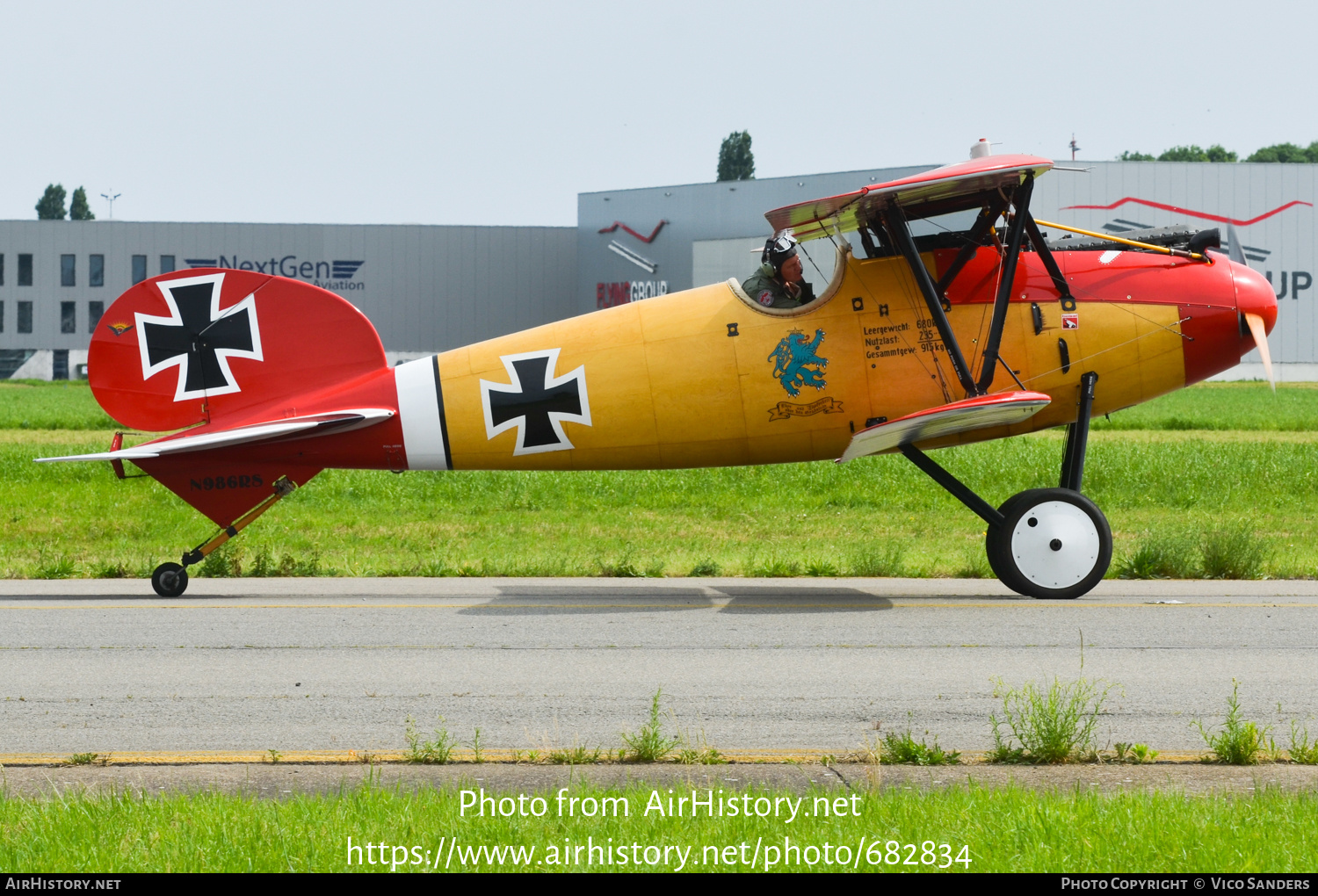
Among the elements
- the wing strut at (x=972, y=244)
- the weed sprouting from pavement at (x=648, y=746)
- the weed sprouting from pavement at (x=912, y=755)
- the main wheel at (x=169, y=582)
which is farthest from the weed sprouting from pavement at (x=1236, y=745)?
the main wheel at (x=169, y=582)

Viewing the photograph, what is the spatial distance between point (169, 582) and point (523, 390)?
3.54 metres

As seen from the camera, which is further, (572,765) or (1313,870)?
(572,765)

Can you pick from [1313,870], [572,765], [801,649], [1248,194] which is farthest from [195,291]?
[1248,194]

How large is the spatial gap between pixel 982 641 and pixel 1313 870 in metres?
4.50

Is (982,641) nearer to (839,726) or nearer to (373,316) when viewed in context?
(839,726)

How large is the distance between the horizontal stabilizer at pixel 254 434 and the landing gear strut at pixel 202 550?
0.49 meters

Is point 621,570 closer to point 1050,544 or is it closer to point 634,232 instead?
point 1050,544

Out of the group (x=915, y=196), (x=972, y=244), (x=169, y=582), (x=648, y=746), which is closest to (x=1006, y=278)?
(x=972, y=244)

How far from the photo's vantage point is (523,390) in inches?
423

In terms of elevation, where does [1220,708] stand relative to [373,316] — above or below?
below

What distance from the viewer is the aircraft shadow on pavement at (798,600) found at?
10250 millimetres

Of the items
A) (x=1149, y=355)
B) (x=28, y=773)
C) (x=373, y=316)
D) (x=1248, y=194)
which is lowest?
(x=28, y=773)

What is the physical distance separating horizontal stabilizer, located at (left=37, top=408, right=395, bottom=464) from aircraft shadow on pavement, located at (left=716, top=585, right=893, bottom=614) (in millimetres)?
3448

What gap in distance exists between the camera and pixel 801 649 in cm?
841
